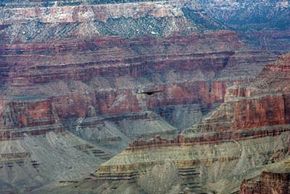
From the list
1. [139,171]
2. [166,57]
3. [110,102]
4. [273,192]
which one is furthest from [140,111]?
[273,192]

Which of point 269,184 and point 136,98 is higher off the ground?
point 269,184

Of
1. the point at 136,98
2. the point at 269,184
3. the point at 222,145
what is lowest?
the point at 136,98

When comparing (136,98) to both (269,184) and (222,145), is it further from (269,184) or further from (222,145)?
(269,184)

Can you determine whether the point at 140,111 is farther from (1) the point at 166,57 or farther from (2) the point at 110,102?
(1) the point at 166,57

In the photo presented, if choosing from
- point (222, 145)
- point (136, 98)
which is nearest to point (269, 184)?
point (222, 145)

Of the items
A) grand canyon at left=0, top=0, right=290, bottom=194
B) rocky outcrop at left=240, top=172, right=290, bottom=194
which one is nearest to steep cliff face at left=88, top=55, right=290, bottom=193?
grand canyon at left=0, top=0, right=290, bottom=194

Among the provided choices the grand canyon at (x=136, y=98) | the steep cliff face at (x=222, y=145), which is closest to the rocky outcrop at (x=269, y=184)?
the grand canyon at (x=136, y=98)

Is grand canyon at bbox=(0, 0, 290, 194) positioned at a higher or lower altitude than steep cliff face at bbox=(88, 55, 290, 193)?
lower

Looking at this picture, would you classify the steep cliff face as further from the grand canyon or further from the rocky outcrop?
the rocky outcrop
